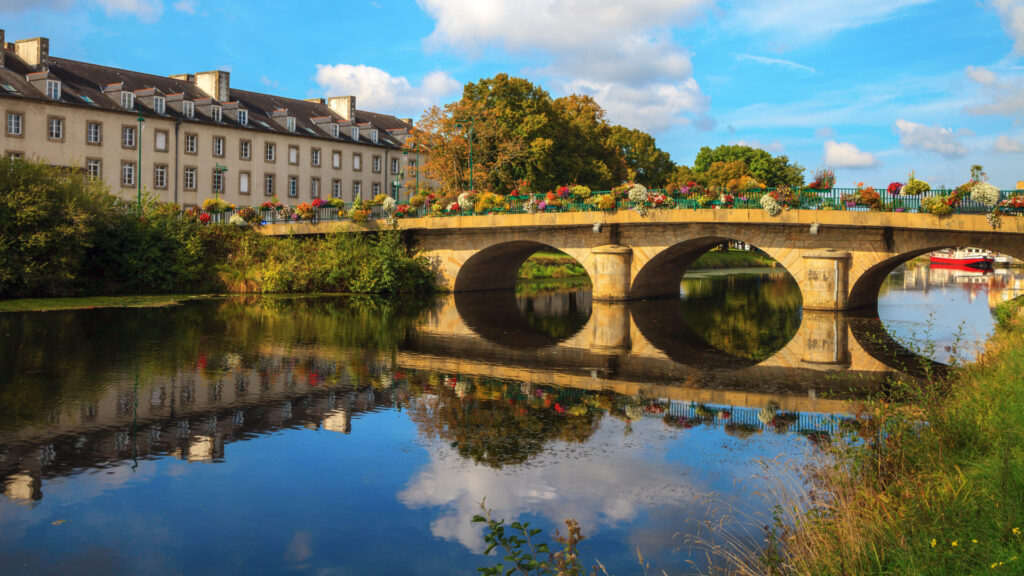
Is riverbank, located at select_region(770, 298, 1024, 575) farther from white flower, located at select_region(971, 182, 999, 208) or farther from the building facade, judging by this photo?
the building facade

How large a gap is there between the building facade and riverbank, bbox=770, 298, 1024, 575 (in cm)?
4085

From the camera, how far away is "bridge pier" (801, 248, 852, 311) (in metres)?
29.7

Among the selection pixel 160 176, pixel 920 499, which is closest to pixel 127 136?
pixel 160 176

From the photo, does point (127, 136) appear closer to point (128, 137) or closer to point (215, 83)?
point (128, 137)

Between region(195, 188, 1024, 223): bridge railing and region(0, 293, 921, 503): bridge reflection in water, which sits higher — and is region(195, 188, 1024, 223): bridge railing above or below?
above

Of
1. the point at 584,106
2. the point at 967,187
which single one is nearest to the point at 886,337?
the point at 967,187

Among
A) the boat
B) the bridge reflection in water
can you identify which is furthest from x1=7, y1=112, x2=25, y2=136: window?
the boat

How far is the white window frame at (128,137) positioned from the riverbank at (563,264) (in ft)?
86.6

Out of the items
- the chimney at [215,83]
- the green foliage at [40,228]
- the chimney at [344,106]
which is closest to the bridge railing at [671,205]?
the green foliage at [40,228]

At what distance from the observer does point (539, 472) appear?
10.5 m

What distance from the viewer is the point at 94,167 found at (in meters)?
53.8

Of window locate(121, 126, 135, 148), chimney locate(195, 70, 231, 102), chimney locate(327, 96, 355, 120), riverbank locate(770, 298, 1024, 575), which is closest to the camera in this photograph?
riverbank locate(770, 298, 1024, 575)

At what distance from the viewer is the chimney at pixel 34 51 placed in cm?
5234

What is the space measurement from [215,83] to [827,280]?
48.3m
